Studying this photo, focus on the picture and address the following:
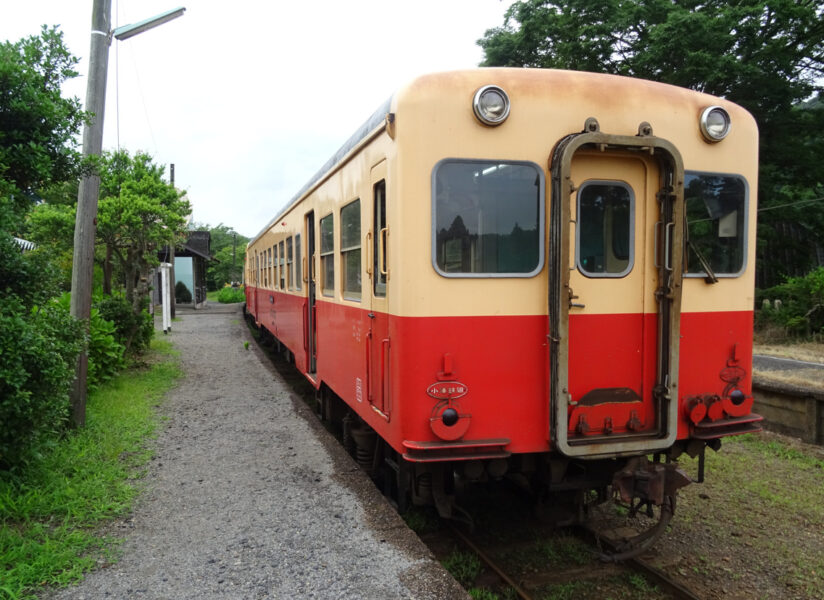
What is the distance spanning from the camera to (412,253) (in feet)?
12.0

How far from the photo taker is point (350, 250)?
5.14 meters

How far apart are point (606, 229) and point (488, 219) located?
0.75 meters

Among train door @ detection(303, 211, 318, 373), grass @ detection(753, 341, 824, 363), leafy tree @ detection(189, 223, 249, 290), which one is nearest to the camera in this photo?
train door @ detection(303, 211, 318, 373)

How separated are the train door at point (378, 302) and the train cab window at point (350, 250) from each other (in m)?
0.50

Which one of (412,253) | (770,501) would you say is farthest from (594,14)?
(412,253)

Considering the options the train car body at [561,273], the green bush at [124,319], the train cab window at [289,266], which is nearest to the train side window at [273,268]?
the train cab window at [289,266]

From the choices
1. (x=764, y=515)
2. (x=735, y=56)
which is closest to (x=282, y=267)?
(x=764, y=515)

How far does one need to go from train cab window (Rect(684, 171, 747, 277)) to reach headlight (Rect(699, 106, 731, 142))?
0.24m

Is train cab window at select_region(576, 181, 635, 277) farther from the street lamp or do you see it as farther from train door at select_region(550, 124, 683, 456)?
the street lamp

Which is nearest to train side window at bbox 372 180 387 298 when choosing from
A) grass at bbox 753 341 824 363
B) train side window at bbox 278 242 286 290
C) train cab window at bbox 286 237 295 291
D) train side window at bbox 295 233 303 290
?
train side window at bbox 295 233 303 290

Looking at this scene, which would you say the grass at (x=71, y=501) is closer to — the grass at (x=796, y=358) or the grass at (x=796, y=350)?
the grass at (x=796, y=358)

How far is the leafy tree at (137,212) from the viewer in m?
12.4

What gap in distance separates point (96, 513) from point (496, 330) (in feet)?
10.2

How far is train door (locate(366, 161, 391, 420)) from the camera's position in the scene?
400 cm
